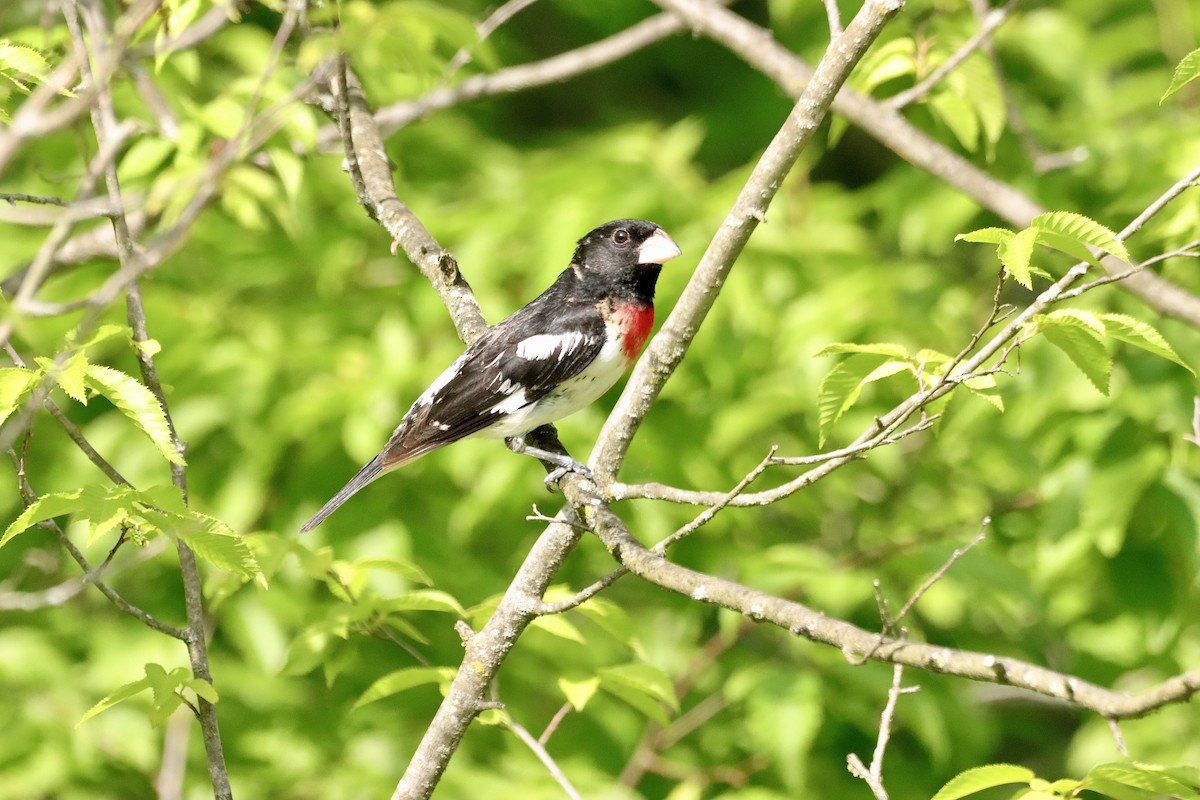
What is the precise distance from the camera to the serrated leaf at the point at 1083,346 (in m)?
2.41

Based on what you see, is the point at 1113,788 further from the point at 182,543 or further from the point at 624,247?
the point at 624,247

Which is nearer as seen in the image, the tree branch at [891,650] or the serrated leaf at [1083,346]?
the tree branch at [891,650]

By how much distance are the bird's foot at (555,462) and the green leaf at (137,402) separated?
3.35ft

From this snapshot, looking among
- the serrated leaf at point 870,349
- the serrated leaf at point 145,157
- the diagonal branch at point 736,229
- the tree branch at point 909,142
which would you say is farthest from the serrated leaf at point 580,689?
the serrated leaf at point 145,157

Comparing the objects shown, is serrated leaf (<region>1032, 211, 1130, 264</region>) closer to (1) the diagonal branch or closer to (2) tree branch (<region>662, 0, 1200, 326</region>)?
(1) the diagonal branch

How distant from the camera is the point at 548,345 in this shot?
421 cm

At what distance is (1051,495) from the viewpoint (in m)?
4.21

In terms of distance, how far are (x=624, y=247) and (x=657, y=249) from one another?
0.18 metres

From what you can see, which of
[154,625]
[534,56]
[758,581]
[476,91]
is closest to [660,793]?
[758,581]

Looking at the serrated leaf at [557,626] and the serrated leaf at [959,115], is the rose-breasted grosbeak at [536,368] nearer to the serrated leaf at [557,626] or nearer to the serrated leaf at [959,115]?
the serrated leaf at [557,626]

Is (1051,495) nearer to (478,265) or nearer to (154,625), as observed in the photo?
(478,265)

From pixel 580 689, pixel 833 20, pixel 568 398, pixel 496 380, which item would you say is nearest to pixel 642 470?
pixel 568 398

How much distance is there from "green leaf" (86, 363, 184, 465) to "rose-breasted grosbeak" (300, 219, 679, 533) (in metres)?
1.51

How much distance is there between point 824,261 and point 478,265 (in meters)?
1.68
